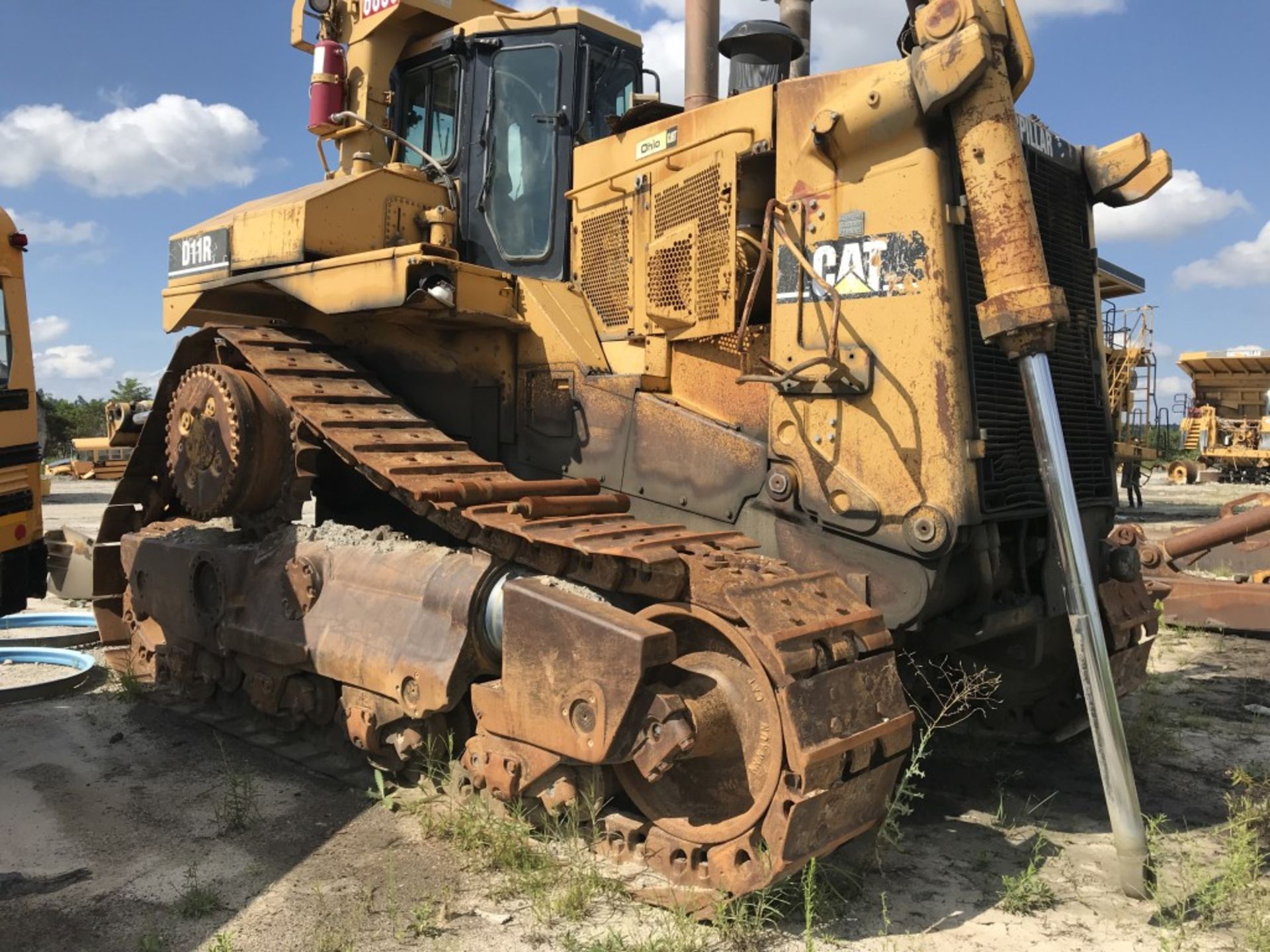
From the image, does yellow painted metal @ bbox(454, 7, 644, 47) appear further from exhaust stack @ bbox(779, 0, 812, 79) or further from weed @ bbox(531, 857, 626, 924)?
weed @ bbox(531, 857, 626, 924)

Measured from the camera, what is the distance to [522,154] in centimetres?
586

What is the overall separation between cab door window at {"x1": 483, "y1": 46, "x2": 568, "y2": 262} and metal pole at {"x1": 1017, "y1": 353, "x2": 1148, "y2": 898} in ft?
9.82

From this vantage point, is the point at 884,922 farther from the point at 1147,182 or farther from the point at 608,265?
the point at 1147,182

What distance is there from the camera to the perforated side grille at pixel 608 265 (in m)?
5.21

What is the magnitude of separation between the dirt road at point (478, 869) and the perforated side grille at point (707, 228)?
2428mm

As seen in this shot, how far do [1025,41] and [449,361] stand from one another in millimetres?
3356

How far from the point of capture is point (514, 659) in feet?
13.1

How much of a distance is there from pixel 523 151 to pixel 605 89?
0.61 m

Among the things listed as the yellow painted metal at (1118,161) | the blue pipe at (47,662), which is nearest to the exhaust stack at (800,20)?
the yellow painted metal at (1118,161)

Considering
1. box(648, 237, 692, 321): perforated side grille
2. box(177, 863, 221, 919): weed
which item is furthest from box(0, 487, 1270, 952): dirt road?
box(648, 237, 692, 321): perforated side grille

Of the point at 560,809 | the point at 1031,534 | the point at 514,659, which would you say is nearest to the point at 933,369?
the point at 1031,534

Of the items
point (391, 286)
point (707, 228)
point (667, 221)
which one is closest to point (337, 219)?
point (391, 286)

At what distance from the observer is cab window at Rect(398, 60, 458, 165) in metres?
6.18

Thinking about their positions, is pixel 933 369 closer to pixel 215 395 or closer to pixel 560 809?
pixel 560 809
